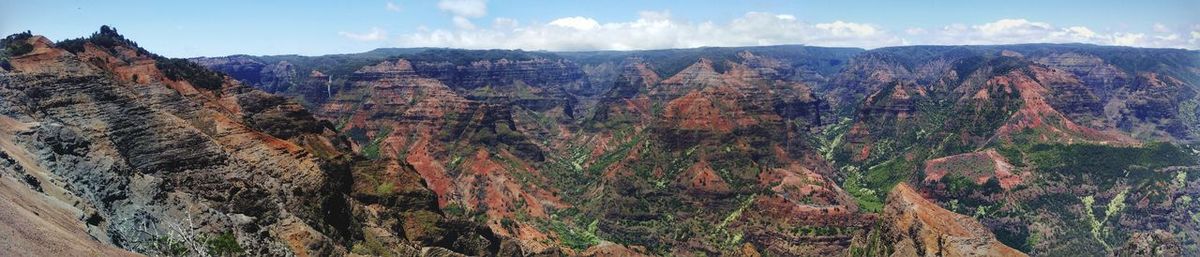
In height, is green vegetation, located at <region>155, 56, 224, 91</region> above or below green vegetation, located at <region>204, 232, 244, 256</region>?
above

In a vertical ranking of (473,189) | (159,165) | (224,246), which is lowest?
(473,189)

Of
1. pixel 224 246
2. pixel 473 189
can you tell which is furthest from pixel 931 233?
pixel 473 189

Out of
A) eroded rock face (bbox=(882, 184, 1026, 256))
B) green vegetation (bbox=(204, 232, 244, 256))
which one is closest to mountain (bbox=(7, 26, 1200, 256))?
green vegetation (bbox=(204, 232, 244, 256))

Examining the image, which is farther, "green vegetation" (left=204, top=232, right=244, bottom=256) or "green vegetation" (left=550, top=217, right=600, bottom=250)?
"green vegetation" (left=550, top=217, right=600, bottom=250)

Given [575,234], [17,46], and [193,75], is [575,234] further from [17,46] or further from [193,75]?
[17,46]

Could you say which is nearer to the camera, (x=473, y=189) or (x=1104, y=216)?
(x=1104, y=216)

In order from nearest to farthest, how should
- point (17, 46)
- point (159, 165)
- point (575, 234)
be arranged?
point (159, 165) → point (17, 46) → point (575, 234)

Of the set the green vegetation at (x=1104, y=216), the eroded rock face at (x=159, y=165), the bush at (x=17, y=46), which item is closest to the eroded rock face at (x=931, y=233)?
the eroded rock face at (x=159, y=165)

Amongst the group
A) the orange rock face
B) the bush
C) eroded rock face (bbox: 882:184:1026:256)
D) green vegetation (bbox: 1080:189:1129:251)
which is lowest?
green vegetation (bbox: 1080:189:1129:251)

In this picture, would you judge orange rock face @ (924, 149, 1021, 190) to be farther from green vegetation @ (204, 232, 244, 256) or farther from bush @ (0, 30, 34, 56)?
bush @ (0, 30, 34, 56)
